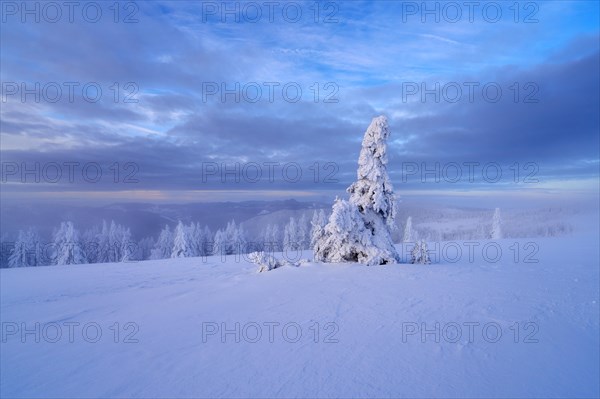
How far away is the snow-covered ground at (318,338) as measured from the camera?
6.05m

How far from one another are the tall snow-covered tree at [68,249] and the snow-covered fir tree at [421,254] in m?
51.6

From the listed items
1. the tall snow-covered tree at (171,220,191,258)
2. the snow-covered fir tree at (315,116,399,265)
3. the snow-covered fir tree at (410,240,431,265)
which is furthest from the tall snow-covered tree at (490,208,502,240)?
the tall snow-covered tree at (171,220,191,258)

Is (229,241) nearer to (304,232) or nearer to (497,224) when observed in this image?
(304,232)

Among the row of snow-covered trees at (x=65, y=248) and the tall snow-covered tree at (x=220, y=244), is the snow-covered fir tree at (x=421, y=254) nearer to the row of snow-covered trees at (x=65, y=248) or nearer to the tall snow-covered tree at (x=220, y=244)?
the row of snow-covered trees at (x=65, y=248)

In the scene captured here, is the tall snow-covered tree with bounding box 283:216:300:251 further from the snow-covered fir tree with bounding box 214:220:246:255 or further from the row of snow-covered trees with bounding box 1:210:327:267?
the snow-covered fir tree with bounding box 214:220:246:255

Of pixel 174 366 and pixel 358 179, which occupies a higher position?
pixel 358 179

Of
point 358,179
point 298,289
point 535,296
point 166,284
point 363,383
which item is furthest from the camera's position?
point 358,179

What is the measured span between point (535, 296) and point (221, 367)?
33.4 feet

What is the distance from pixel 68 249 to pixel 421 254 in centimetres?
5234

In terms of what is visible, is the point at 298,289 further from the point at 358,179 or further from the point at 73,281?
the point at 73,281

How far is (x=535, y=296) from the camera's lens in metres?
10.6

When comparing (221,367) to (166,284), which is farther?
(166,284)

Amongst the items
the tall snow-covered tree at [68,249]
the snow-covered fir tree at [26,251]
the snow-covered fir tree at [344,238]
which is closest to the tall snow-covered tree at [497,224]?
the snow-covered fir tree at [344,238]

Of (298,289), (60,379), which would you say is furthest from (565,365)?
(60,379)
